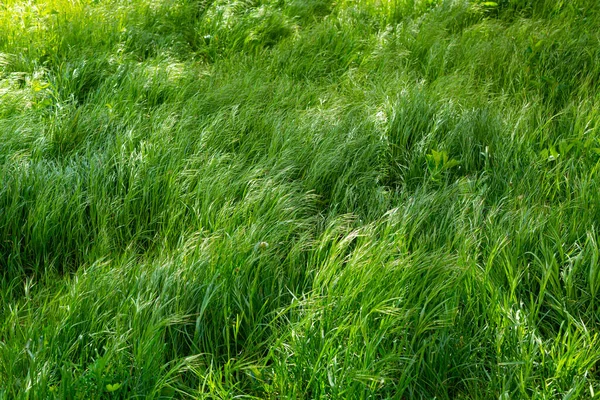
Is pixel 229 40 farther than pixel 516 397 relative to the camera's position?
Yes

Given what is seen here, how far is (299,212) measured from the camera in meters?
2.97

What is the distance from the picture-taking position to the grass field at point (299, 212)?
82.0 inches

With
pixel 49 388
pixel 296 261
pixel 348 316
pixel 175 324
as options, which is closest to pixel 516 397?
pixel 348 316

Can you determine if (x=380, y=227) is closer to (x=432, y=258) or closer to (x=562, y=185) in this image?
(x=432, y=258)

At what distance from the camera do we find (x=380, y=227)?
290 cm

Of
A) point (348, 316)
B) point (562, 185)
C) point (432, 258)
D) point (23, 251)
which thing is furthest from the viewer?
point (562, 185)

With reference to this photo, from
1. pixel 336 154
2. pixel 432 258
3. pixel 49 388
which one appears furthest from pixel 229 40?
pixel 49 388

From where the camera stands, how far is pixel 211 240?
265 centimetres

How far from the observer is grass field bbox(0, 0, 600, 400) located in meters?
2.08

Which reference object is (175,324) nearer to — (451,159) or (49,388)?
(49,388)

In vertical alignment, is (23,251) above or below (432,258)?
below

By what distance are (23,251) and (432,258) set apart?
1.79 meters

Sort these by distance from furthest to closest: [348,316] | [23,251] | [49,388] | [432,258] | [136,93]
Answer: [136,93] < [23,251] < [432,258] < [348,316] < [49,388]

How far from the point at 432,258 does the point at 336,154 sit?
1.04m
